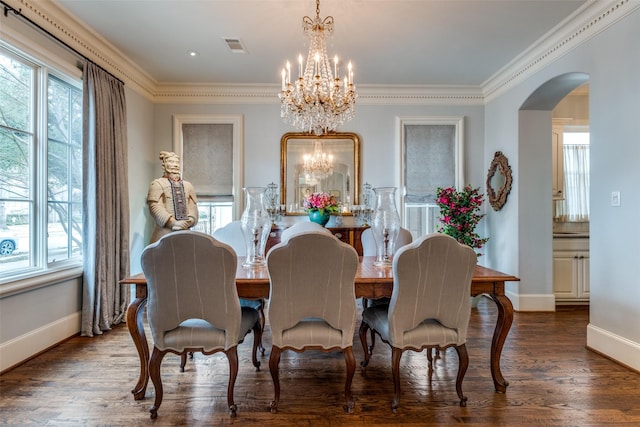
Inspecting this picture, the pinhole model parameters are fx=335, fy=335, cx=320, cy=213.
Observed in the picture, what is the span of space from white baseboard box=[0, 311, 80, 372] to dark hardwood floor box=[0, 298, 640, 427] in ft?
0.27

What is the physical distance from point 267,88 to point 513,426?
13.7ft

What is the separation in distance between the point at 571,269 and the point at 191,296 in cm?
420

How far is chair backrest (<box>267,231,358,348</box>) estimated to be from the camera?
1.71m

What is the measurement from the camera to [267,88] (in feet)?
14.4

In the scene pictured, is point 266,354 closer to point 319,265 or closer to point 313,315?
point 313,315

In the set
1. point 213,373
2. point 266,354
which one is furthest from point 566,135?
point 213,373

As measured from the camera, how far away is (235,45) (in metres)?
3.32

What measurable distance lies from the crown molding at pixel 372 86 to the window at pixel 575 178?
1227mm

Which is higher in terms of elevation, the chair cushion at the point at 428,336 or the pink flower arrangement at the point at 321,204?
the pink flower arrangement at the point at 321,204

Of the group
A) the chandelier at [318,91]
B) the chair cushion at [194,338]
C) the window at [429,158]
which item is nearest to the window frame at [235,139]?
the chandelier at [318,91]

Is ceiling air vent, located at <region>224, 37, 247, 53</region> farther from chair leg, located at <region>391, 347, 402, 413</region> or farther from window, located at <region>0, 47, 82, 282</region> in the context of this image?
chair leg, located at <region>391, 347, 402, 413</region>

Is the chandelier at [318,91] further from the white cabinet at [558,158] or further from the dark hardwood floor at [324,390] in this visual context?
the white cabinet at [558,158]

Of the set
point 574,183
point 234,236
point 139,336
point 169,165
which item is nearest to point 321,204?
point 234,236

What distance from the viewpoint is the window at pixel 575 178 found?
169 inches
